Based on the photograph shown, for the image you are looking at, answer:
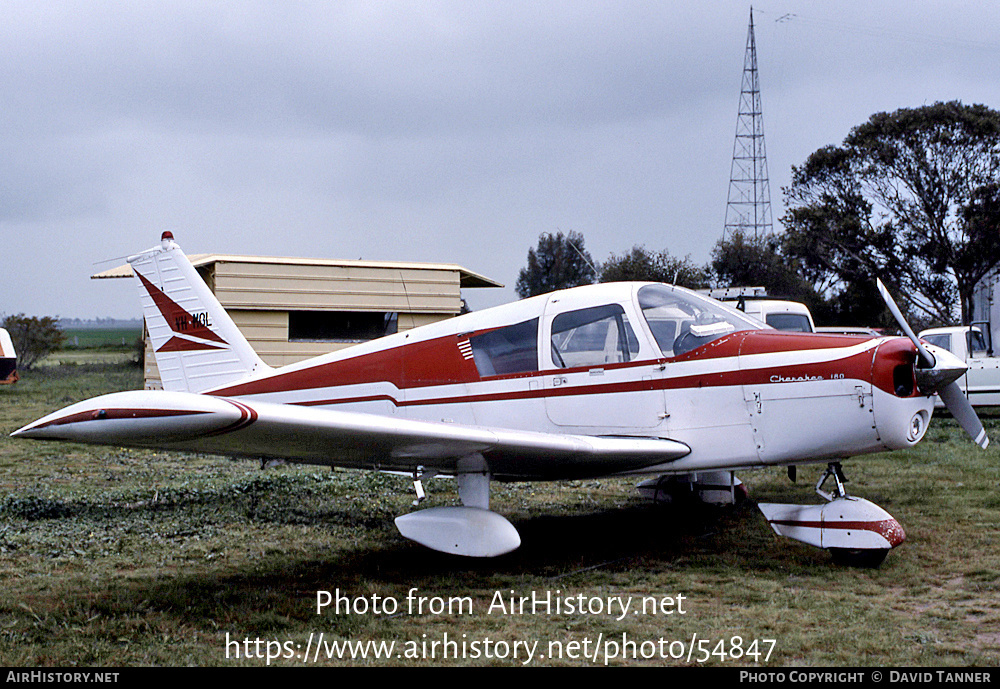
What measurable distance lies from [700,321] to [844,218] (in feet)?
85.6

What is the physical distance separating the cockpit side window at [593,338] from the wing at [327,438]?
2.05 ft

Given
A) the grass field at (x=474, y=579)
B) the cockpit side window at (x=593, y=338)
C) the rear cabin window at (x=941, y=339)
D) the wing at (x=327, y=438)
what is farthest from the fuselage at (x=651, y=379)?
the rear cabin window at (x=941, y=339)

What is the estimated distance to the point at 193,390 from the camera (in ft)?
28.1

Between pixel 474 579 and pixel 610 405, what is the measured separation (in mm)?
1621

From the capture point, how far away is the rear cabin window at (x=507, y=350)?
6.68 meters

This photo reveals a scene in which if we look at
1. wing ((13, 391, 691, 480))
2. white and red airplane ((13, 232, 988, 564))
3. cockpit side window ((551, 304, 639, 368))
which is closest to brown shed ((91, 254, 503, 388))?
white and red airplane ((13, 232, 988, 564))

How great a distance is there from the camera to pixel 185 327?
8.55 metres

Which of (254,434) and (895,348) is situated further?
(895,348)

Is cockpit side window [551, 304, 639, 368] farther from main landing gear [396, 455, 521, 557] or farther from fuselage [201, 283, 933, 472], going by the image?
main landing gear [396, 455, 521, 557]

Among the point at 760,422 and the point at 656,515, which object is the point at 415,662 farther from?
the point at 656,515

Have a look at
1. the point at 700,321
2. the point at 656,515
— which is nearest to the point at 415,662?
the point at 700,321

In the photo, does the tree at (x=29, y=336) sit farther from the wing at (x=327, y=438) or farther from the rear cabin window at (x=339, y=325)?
the wing at (x=327, y=438)

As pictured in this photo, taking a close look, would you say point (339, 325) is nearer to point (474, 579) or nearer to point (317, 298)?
point (317, 298)

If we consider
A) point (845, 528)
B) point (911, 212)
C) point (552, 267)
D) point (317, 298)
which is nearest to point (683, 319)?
point (845, 528)
